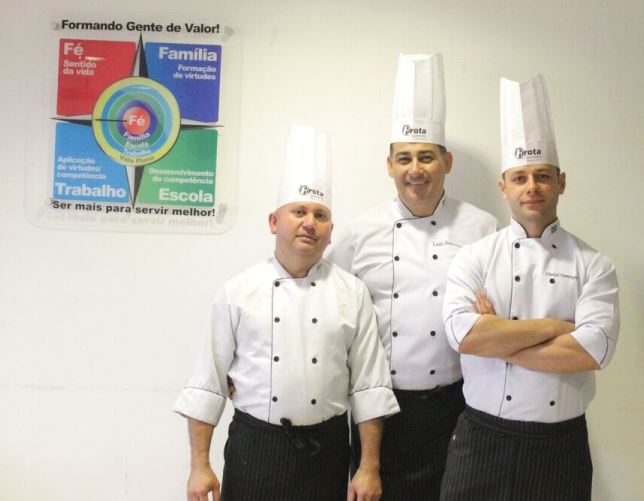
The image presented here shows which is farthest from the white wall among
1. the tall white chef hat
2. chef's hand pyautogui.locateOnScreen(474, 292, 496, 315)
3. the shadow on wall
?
chef's hand pyautogui.locateOnScreen(474, 292, 496, 315)

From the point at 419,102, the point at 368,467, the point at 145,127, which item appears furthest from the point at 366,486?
the point at 145,127

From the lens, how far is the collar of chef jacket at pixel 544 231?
1.54m

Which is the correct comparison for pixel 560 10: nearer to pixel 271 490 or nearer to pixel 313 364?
pixel 313 364

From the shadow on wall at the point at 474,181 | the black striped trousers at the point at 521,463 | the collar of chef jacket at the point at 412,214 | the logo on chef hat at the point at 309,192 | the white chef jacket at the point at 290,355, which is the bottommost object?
the black striped trousers at the point at 521,463

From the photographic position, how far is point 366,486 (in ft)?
4.97

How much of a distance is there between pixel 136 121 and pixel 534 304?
136 cm

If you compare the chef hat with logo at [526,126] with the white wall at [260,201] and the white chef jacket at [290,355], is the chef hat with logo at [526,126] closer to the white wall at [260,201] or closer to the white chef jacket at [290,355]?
the white wall at [260,201]

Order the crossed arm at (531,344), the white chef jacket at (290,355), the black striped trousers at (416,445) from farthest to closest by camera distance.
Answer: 1. the black striped trousers at (416,445)
2. the white chef jacket at (290,355)
3. the crossed arm at (531,344)

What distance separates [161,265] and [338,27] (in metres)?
0.96

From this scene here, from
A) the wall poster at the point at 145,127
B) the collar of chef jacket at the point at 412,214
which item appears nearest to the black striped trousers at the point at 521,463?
the collar of chef jacket at the point at 412,214

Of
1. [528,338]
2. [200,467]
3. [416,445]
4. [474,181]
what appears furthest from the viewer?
[474,181]

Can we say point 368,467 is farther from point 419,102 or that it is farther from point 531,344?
point 419,102

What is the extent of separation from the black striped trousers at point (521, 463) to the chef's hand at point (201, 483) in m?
0.58

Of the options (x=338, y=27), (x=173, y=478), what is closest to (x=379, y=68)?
(x=338, y=27)
